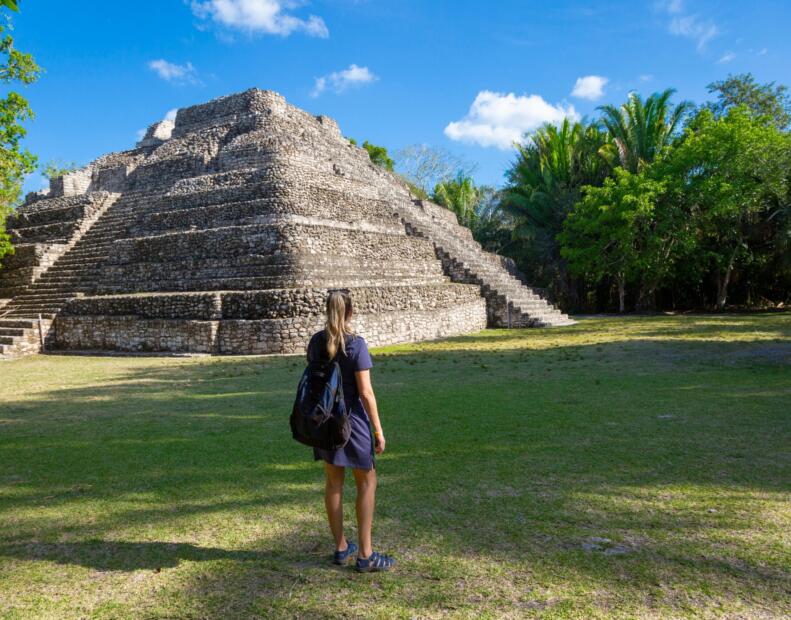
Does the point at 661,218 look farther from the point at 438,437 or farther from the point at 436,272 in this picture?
the point at 438,437

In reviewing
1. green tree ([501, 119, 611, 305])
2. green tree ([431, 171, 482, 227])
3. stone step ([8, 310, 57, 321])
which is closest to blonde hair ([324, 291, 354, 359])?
stone step ([8, 310, 57, 321])

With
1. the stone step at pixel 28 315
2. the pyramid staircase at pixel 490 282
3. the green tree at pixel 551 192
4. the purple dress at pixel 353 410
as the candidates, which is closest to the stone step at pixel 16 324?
the stone step at pixel 28 315

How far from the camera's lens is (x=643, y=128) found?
29.5 m

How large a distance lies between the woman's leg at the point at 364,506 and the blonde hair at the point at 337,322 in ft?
2.08

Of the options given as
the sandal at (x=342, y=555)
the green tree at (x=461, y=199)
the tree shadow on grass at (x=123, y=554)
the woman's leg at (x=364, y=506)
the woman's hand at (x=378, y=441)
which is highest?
the green tree at (x=461, y=199)

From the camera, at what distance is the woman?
287 centimetres

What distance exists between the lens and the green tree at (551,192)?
30.6m

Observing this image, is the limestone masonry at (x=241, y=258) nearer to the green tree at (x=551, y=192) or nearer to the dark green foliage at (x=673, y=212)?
the dark green foliage at (x=673, y=212)

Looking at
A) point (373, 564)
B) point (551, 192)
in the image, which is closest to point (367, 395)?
point (373, 564)

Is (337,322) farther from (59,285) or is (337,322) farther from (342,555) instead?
(59,285)

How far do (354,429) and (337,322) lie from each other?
548mm

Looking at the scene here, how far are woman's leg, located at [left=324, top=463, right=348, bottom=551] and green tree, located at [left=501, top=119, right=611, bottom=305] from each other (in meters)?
27.8

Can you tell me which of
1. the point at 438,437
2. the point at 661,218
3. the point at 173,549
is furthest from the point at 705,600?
the point at 661,218

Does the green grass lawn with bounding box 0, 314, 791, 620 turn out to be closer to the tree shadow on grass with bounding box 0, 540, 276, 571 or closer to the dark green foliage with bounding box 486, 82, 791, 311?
the tree shadow on grass with bounding box 0, 540, 276, 571
